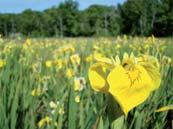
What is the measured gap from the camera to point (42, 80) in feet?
7.33

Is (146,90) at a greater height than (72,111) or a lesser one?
greater

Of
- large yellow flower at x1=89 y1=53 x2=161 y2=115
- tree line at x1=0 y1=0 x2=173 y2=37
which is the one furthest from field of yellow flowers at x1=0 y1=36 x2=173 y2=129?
tree line at x1=0 y1=0 x2=173 y2=37

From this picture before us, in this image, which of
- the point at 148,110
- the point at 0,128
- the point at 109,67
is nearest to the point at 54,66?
the point at 148,110

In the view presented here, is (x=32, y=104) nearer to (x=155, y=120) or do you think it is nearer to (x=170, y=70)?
(x=155, y=120)

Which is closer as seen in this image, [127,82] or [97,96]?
[127,82]

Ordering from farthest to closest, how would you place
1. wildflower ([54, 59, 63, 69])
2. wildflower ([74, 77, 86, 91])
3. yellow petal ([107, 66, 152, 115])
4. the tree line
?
the tree line < wildflower ([54, 59, 63, 69]) < wildflower ([74, 77, 86, 91]) < yellow petal ([107, 66, 152, 115])

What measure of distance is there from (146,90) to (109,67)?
10 centimetres

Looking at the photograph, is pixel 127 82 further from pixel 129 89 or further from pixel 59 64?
pixel 59 64

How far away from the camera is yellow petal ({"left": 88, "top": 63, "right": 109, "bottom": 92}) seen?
0.72 m

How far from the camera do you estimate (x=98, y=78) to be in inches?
28.8

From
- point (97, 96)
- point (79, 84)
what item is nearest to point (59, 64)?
point (79, 84)

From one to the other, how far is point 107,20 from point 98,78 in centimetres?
5164

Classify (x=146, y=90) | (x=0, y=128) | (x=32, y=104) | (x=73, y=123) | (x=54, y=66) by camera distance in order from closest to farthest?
(x=146, y=90)
(x=73, y=123)
(x=0, y=128)
(x=32, y=104)
(x=54, y=66)

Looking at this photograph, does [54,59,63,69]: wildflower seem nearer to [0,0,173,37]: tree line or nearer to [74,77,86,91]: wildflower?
[74,77,86,91]: wildflower
